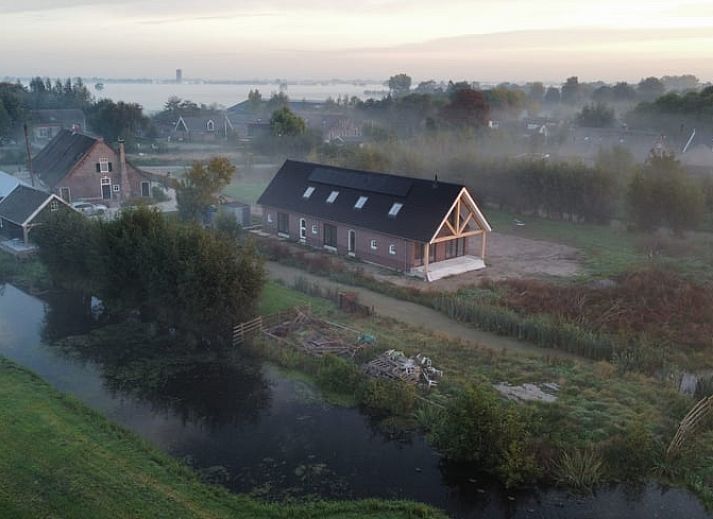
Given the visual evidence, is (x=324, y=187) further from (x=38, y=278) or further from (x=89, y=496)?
(x=89, y=496)

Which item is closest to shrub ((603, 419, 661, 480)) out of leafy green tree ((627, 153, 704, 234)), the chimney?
leafy green tree ((627, 153, 704, 234))

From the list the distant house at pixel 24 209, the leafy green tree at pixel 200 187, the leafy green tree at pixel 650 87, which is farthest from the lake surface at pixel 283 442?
the leafy green tree at pixel 650 87

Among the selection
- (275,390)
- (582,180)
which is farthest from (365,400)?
(582,180)

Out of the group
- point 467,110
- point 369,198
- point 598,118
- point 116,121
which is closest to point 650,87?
point 598,118

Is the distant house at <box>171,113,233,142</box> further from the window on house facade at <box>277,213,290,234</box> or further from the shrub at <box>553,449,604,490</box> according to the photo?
the shrub at <box>553,449,604,490</box>

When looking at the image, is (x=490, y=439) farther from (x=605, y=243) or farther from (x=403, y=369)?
(x=605, y=243)

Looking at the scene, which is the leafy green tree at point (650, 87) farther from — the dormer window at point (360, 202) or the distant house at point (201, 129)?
the dormer window at point (360, 202)
